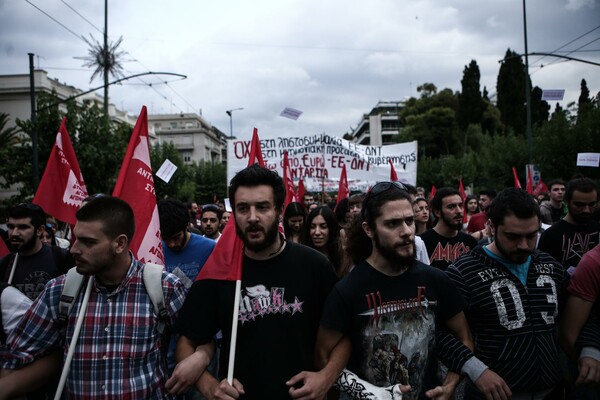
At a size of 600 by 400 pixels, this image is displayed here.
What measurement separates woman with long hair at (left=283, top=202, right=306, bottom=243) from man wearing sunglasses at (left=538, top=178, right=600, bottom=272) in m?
2.62

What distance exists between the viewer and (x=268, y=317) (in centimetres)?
247

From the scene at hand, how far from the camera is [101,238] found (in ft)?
8.26

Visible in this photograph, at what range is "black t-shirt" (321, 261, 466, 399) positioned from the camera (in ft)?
8.18

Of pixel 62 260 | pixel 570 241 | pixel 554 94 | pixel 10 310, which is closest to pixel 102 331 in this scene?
pixel 10 310

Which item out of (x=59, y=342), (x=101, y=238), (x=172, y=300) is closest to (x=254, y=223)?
(x=172, y=300)

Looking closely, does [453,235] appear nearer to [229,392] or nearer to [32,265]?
[229,392]

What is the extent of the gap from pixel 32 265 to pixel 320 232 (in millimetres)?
2861

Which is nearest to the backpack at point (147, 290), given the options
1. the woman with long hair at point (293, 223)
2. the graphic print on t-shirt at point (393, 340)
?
the graphic print on t-shirt at point (393, 340)

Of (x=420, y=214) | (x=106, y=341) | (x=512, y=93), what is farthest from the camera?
(x=512, y=93)

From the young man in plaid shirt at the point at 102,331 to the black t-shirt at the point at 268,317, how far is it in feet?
0.60

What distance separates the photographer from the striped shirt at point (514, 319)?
2691mm

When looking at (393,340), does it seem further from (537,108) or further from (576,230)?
(537,108)

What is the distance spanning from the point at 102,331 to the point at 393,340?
151 centimetres

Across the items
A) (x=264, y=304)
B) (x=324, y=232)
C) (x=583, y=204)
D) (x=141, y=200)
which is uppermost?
(x=141, y=200)
